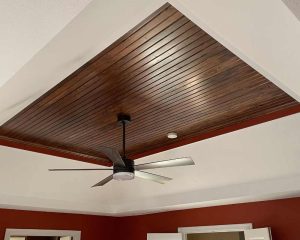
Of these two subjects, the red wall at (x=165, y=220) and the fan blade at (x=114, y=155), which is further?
the red wall at (x=165, y=220)

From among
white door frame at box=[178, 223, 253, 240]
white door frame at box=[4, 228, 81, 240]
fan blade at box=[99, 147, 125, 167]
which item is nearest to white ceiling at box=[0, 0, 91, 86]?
fan blade at box=[99, 147, 125, 167]

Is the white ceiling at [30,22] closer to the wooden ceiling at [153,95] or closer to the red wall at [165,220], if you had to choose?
the wooden ceiling at [153,95]

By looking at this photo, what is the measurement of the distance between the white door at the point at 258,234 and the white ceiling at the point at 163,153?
42 centimetres

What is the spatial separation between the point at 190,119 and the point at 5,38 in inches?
91.5

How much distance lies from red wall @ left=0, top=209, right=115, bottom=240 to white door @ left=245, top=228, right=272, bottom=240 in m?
2.88

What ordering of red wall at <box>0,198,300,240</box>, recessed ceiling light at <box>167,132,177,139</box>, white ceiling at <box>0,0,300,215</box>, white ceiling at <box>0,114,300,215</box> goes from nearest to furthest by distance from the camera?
white ceiling at <box>0,0,300,215</box>
white ceiling at <box>0,114,300,215</box>
recessed ceiling light at <box>167,132,177,139</box>
red wall at <box>0,198,300,240</box>

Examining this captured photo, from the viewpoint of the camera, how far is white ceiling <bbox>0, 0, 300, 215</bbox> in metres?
1.16

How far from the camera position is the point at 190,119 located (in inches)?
128

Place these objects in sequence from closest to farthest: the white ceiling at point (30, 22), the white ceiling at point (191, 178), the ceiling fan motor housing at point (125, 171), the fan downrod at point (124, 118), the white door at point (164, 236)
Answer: the white ceiling at point (30, 22) → the ceiling fan motor housing at point (125, 171) → the fan downrod at point (124, 118) → the white ceiling at point (191, 178) → the white door at point (164, 236)

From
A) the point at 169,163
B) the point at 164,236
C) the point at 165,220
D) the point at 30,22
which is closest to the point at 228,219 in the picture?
Answer: the point at 164,236

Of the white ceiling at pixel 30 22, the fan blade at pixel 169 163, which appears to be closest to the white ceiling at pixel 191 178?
the fan blade at pixel 169 163

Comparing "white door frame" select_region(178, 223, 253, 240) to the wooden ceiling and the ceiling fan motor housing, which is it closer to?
the wooden ceiling

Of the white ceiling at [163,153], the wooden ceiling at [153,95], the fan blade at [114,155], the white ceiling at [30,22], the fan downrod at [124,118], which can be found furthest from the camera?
the fan downrod at [124,118]

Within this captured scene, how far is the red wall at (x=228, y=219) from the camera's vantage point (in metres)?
3.90
